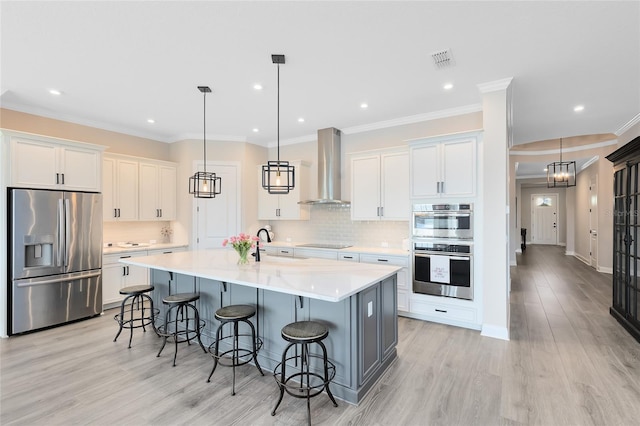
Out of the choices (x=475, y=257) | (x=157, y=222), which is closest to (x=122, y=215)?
(x=157, y=222)

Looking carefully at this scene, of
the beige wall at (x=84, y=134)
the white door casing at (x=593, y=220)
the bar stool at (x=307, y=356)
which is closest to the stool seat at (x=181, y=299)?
the bar stool at (x=307, y=356)

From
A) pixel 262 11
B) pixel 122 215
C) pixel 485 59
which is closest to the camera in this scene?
pixel 262 11

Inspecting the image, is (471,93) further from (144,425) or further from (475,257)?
(144,425)

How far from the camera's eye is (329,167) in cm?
560

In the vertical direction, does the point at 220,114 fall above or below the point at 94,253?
above

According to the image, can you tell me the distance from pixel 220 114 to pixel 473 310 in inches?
179

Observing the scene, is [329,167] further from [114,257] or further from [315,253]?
[114,257]

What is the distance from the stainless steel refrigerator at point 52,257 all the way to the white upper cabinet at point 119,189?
60 centimetres

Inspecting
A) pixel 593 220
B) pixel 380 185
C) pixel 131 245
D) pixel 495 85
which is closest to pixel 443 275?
pixel 380 185

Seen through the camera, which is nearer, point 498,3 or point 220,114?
point 498,3

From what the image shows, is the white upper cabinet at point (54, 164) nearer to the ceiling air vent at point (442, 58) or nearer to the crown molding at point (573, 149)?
the ceiling air vent at point (442, 58)

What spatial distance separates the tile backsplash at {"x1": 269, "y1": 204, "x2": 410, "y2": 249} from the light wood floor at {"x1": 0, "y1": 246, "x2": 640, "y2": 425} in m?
1.63

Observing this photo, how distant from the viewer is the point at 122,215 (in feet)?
17.5

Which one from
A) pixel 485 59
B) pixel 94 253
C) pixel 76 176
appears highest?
pixel 485 59
